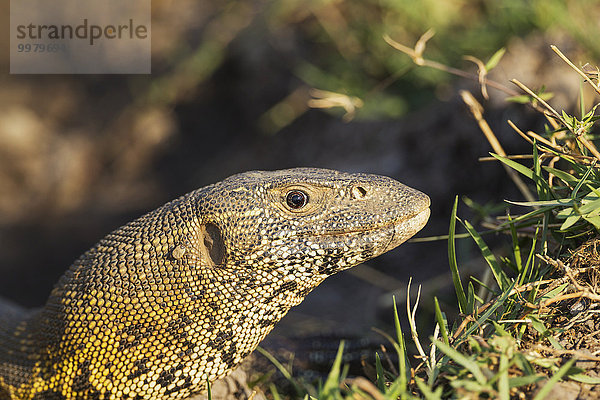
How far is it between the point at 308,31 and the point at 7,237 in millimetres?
4509

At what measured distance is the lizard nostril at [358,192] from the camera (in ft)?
8.73

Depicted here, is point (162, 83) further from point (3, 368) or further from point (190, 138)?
point (3, 368)

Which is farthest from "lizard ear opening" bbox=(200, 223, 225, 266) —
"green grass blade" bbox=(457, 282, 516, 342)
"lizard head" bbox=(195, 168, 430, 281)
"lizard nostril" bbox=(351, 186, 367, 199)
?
"green grass blade" bbox=(457, 282, 516, 342)

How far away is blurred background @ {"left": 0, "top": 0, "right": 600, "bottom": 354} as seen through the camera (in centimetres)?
441

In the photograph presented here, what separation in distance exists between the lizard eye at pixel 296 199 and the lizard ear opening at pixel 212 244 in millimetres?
345

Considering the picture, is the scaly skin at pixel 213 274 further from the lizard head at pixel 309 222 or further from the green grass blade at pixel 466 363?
the green grass blade at pixel 466 363

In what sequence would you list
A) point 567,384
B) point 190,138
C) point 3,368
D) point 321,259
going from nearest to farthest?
point 567,384 → point 321,259 → point 3,368 → point 190,138

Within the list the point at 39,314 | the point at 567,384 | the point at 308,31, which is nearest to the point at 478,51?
the point at 308,31

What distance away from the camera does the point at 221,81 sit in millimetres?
7145

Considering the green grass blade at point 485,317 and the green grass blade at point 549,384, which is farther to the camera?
the green grass blade at point 485,317

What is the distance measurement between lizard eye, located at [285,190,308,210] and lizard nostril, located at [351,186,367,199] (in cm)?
22

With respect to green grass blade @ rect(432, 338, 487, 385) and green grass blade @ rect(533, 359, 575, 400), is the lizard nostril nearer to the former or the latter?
green grass blade @ rect(432, 338, 487, 385)

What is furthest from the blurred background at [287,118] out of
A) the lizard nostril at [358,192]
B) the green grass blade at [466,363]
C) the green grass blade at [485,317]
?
the green grass blade at [466,363]

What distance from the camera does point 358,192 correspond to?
2674 millimetres
